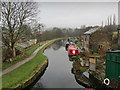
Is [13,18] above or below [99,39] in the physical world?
above

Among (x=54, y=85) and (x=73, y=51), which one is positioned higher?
(x=73, y=51)

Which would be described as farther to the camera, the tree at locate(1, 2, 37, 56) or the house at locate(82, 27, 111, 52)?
the house at locate(82, 27, 111, 52)

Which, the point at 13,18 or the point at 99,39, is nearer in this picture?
the point at 13,18

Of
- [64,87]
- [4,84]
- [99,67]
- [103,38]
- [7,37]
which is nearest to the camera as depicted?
[4,84]

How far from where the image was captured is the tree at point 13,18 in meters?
13.0

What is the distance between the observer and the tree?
13.0 meters

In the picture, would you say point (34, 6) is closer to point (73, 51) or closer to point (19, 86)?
point (73, 51)

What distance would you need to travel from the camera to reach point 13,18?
45.5ft

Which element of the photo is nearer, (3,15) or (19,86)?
(19,86)

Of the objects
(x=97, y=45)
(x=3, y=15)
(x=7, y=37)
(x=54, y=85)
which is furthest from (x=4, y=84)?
(x=97, y=45)

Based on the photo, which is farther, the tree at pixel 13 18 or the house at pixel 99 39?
the house at pixel 99 39

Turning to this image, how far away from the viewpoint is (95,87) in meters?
7.96

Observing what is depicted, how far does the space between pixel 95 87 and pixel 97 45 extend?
1205cm

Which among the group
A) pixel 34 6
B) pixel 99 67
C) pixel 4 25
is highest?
pixel 34 6
